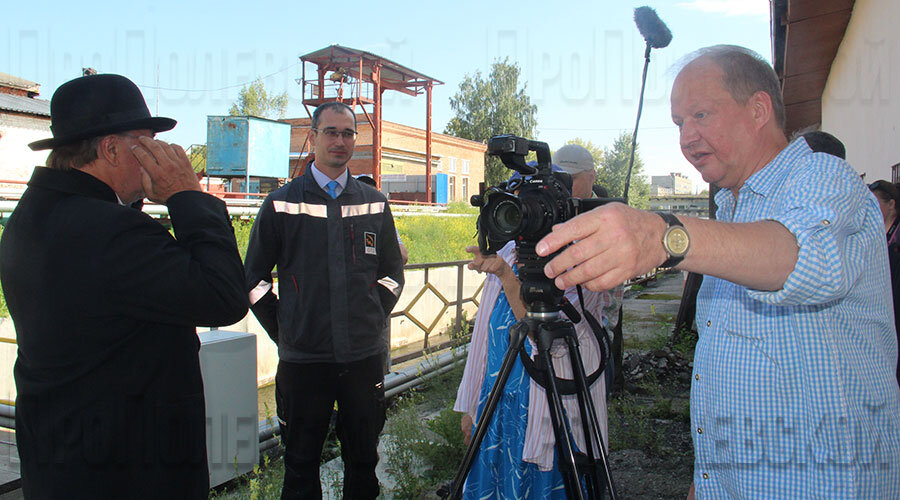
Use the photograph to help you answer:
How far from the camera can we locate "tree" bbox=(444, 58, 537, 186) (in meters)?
53.7

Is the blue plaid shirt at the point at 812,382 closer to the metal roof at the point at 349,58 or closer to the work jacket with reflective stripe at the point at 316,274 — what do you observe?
the work jacket with reflective stripe at the point at 316,274

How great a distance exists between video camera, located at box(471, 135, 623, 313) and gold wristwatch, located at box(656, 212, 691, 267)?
0.62 meters

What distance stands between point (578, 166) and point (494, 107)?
173 ft

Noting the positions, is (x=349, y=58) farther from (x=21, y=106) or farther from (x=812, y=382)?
(x=812, y=382)

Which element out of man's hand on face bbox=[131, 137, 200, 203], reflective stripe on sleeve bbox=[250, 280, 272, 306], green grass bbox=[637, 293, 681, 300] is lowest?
green grass bbox=[637, 293, 681, 300]

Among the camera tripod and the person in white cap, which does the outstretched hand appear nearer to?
the camera tripod

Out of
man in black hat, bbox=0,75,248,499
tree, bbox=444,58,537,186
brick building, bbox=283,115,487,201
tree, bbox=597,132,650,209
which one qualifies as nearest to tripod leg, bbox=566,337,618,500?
man in black hat, bbox=0,75,248,499

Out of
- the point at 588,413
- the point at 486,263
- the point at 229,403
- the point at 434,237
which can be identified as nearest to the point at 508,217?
the point at 486,263

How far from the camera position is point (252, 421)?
3596 millimetres

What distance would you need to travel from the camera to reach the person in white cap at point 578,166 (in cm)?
329

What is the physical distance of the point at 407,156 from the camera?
1501 inches

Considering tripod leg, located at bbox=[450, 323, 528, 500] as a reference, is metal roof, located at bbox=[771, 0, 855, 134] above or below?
above

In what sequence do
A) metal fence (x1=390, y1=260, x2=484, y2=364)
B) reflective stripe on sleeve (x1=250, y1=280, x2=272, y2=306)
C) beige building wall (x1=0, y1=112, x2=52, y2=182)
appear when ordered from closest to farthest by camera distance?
reflective stripe on sleeve (x1=250, y1=280, x2=272, y2=306)
metal fence (x1=390, y1=260, x2=484, y2=364)
beige building wall (x1=0, y1=112, x2=52, y2=182)

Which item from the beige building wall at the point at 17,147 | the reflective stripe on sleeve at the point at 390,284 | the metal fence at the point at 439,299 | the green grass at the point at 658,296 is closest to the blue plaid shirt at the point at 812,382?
the reflective stripe on sleeve at the point at 390,284
